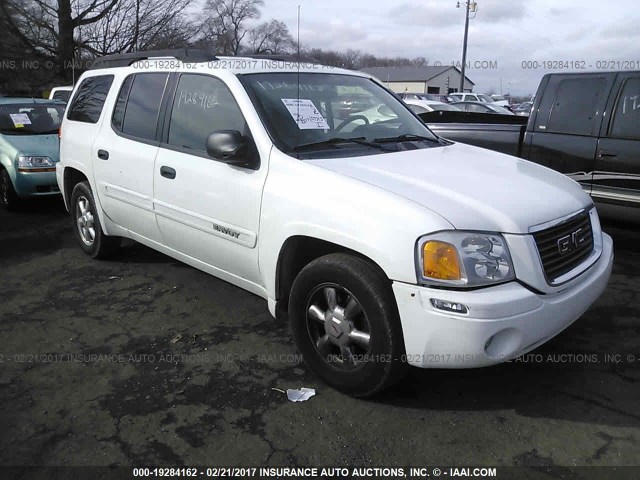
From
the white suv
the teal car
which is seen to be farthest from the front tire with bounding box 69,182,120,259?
the teal car

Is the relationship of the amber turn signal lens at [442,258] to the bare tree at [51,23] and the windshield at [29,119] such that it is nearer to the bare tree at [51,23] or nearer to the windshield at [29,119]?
the windshield at [29,119]

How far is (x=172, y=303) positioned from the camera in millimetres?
4309

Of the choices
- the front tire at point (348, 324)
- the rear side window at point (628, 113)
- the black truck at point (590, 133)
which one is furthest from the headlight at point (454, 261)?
the rear side window at point (628, 113)

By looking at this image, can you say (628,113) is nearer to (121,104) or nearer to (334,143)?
(334,143)

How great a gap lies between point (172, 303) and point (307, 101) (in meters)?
1.92

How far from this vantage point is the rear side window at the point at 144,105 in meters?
4.11

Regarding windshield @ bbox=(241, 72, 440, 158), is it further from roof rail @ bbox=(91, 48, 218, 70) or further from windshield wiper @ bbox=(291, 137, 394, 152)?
roof rail @ bbox=(91, 48, 218, 70)

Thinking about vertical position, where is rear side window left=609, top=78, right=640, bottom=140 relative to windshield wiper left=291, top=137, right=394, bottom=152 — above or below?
above

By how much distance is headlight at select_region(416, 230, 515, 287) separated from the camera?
2500 mm

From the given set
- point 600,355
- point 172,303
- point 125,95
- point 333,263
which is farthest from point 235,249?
point 600,355

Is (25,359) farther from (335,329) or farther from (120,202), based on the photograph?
(335,329)

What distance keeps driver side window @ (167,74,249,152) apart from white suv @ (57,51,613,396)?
12 mm

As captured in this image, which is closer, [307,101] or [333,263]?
[333,263]

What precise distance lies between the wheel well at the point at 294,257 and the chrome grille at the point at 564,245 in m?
1.04
